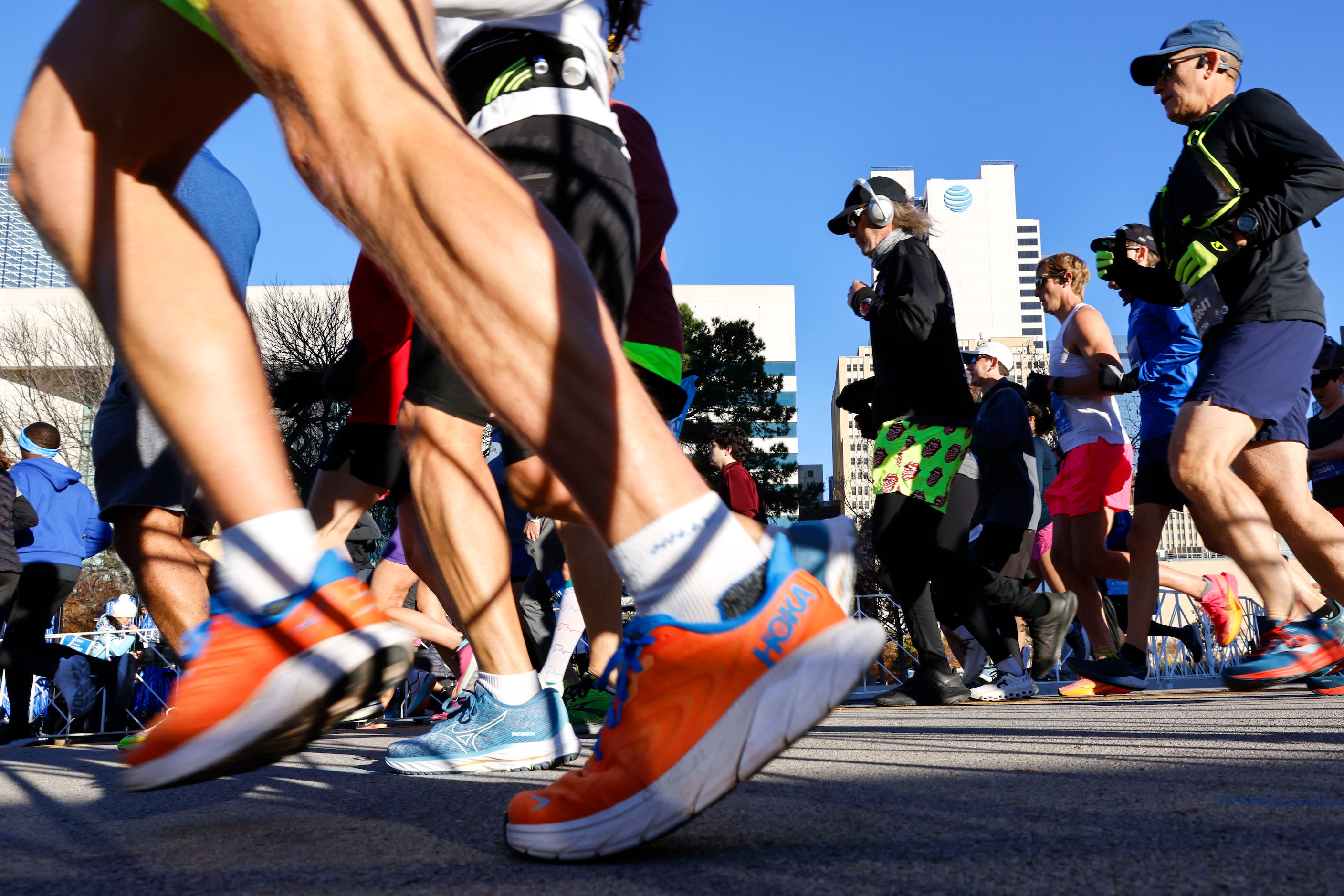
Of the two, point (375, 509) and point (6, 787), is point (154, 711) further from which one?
point (375, 509)

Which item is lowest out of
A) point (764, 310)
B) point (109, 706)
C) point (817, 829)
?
point (109, 706)

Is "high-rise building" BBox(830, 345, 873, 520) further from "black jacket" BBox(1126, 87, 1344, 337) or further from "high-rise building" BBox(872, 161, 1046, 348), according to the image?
"black jacket" BBox(1126, 87, 1344, 337)

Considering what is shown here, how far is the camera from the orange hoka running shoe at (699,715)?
0.98 m

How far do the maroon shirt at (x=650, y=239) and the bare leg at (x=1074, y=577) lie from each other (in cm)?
339

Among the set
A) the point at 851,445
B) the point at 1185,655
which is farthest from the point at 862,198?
the point at 851,445

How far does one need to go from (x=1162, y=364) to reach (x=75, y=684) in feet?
21.3

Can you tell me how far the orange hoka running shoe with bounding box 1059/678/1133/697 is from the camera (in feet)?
15.2

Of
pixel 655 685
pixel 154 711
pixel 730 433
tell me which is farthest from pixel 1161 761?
pixel 154 711

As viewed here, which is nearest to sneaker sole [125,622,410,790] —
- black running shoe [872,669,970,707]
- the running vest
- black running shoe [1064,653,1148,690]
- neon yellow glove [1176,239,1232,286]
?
the running vest

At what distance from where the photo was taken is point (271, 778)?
183 cm

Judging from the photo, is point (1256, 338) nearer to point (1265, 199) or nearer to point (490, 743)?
point (1265, 199)

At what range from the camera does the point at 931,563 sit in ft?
15.3

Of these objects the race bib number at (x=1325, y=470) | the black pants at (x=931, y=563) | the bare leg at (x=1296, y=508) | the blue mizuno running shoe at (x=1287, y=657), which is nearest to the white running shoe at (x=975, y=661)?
the black pants at (x=931, y=563)

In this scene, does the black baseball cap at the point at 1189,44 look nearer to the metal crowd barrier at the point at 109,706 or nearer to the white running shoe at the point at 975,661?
the white running shoe at the point at 975,661
